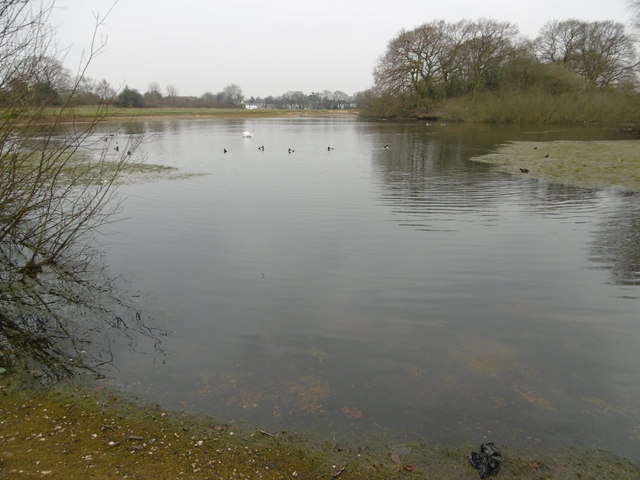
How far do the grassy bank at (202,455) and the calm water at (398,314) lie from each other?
0.72 ft

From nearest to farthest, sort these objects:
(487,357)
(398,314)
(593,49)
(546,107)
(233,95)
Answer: (487,357) → (398,314) → (546,107) → (593,49) → (233,95)

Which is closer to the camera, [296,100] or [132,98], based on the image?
[132,98]

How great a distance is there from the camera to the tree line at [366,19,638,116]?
62.5 meters

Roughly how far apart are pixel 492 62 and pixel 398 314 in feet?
232

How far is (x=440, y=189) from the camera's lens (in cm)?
1692

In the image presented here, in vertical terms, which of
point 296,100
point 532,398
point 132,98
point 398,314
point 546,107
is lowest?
point 532,398

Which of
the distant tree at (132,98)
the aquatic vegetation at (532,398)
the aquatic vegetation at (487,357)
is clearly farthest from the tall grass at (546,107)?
the distant tree at (132,98)

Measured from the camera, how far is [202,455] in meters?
3.86

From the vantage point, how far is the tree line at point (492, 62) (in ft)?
205

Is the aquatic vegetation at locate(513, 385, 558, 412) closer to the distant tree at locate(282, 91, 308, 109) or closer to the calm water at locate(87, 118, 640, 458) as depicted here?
the calm water at locate(87, 118, 640, 458)

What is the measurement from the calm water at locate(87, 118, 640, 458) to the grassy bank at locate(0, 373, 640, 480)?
Answer: 0.72 feet

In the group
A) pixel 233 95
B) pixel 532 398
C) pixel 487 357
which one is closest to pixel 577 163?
pixel 487 357

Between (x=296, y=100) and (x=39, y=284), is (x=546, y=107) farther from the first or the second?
(x=296, y=100)

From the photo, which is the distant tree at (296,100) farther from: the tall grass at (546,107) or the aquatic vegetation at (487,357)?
the aquatic vegetation at (487,357)
